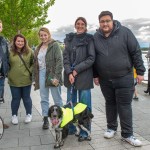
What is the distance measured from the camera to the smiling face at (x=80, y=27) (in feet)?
16.8

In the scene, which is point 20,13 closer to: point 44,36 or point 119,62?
point 44,36

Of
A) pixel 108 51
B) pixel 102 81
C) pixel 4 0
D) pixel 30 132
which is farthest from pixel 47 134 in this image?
pixel 4 0

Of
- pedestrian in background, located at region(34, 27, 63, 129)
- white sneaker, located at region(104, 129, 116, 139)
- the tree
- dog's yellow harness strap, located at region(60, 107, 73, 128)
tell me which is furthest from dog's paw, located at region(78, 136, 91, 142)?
the tree

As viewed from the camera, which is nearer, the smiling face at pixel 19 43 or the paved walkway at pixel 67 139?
the paved walkway at pixel 67 139

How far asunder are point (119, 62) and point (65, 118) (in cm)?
124

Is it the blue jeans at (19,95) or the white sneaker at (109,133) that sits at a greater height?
the blue jeans at (19,95)

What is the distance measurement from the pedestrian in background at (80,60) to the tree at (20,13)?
1713 centimetres

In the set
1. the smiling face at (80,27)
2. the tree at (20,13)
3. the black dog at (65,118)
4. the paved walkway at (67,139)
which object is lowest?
the paved walkway at (67,139)

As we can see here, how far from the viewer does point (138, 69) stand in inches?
198

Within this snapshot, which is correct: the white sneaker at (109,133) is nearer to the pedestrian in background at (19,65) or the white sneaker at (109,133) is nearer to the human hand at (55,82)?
the human hand at (55,82)

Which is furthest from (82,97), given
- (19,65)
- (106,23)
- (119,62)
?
(19,65)

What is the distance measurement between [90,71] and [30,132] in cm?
176

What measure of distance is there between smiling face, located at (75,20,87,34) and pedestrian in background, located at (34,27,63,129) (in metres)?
0.82

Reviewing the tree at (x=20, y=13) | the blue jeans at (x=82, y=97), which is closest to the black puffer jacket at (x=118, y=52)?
the blue jeans at (x=82, y=97)
